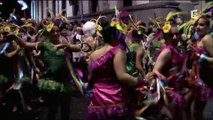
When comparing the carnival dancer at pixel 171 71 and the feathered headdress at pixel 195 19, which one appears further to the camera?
the feathered headdress at pixel 195 19

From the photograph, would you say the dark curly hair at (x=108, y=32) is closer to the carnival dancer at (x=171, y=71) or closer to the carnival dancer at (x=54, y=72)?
the carnival dancer at (x=171, y=71)

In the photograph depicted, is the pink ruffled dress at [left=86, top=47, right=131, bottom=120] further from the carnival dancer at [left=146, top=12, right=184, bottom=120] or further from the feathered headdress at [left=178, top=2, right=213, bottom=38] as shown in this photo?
the feathered headdress at [left=178, top=2, right=213, bottom=38]

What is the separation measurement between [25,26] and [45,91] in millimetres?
4162

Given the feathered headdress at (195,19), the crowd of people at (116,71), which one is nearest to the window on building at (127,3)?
the crowd of people at (116,71)

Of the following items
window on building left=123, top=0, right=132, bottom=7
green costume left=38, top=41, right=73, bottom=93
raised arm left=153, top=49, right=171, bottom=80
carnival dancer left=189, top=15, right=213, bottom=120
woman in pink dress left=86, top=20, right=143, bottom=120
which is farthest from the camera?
window on building left=123, top=0, right=132, bottom=7

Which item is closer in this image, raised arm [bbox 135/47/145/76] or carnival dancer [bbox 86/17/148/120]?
carnival dancer [bbox 86/17/148/120]

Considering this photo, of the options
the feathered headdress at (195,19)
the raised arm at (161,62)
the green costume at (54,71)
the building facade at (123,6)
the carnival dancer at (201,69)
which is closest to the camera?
the raised arm at (161,62)

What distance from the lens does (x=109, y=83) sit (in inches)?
188

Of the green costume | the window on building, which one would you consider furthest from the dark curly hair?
the window on building

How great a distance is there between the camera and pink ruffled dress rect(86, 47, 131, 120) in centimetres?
470

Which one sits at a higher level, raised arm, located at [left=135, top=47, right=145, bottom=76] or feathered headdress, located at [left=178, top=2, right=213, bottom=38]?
feathered headdress, located at [left=178, top=2, right=213, bottom=38]

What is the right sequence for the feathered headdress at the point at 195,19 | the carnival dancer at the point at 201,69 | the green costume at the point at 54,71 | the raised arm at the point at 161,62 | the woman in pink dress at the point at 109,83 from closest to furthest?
the woman in pink dress at the point at 109,83 → the raised arm at the point at 161,62 → the carnival dancer at the point at 201,69 → the feathered headdress at the point at 195,19 → the green costume at the point at 54,71

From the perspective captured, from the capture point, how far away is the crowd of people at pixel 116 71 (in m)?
4.78

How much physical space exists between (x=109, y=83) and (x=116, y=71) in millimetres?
242
